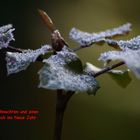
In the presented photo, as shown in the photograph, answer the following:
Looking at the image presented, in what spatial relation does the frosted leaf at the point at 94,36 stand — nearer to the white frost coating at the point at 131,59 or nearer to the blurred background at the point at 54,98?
the white frost coating at the point at 131,59

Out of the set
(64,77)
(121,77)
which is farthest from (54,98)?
(64,77)

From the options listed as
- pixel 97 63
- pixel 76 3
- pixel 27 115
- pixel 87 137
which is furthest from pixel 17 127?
pixel 76 3

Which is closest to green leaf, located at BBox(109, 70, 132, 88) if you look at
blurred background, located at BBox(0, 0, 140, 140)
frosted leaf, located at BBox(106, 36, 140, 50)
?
frosted leaf, located at BBox(106, 36, 140, 50)

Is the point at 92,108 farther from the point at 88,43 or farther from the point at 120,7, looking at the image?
the point at 88,43

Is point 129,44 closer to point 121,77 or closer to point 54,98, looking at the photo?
point 121,77

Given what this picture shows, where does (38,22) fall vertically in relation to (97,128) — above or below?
above

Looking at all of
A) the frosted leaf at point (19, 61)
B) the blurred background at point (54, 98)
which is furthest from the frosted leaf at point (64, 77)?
the blurred background at point (54, 98)
